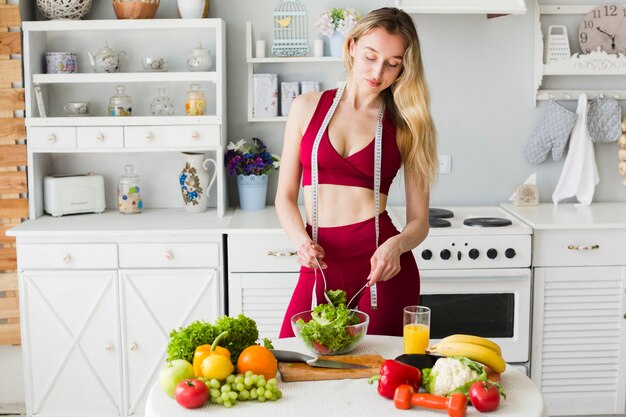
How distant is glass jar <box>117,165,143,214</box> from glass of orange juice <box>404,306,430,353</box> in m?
2.19

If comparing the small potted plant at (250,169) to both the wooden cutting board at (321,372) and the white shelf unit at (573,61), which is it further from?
the wooden cutting board at (321,372)

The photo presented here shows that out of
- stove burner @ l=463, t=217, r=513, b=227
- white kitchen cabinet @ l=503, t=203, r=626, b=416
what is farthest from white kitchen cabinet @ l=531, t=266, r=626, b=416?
stove burner @ l=463, t=217, r=513, b=227

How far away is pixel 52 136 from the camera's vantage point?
3689 millimetres

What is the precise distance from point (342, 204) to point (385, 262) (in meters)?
0.30

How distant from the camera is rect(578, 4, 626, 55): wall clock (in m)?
3.96

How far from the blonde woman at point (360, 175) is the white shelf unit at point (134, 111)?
1316 mm

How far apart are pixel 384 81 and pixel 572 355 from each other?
192cm

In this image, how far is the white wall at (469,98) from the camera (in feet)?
13.0

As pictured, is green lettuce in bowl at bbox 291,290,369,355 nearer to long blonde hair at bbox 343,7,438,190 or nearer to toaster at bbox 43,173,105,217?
long blonde hair at bbox 343,7,438,190

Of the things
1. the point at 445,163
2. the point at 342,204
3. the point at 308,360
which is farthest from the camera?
the point at 445,163

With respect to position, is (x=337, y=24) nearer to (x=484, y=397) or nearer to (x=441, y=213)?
(x=441, y=213)

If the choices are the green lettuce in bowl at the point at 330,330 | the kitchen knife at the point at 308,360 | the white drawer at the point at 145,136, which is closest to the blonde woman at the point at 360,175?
the green lettuce in bowl at the point at 330,330

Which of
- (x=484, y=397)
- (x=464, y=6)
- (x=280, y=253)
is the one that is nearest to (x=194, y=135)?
(x=280, y=253)

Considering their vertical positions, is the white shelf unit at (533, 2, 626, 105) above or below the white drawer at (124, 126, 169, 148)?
above
